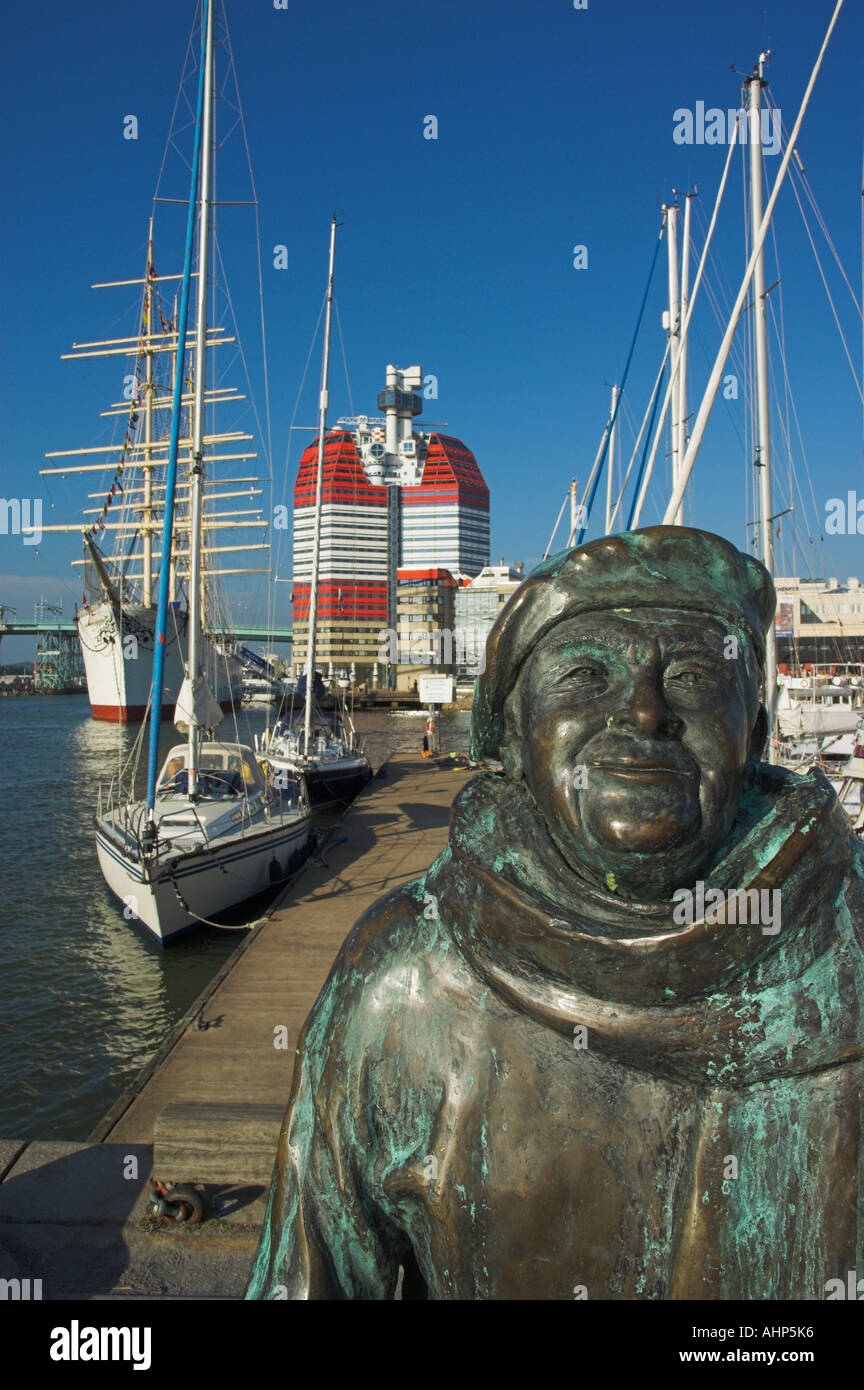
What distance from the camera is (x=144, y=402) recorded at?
59.2 metres

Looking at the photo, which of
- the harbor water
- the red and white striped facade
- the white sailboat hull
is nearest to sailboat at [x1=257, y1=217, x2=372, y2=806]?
the harbor water

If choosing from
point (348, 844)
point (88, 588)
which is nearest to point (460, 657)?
point (88, 588)

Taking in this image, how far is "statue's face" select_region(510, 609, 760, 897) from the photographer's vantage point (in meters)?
1.15

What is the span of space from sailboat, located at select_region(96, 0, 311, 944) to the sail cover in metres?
0.03

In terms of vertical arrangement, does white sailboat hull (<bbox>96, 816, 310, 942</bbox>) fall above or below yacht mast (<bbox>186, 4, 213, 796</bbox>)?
below

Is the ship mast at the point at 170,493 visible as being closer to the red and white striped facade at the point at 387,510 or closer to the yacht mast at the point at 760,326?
the yacht mast at the point at 760,326

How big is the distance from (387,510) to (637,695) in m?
140

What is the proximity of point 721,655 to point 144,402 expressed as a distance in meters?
64.0

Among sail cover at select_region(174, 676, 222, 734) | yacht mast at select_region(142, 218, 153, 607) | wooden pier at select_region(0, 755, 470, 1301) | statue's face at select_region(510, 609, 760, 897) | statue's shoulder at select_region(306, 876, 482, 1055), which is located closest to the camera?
statue's face at select_region(510, 609, 760, 897)

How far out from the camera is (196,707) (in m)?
17.7

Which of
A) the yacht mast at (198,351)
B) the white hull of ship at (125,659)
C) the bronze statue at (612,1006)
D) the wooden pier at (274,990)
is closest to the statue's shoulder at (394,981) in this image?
the bronze statue at (612,1006)

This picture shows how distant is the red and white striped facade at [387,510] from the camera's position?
125281 millimetres

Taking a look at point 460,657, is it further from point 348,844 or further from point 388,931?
point 388,931

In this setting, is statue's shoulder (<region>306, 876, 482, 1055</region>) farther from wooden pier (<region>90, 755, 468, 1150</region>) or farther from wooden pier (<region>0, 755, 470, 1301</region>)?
wooden pier (<region>90, 755, 468, 1150</region>)
